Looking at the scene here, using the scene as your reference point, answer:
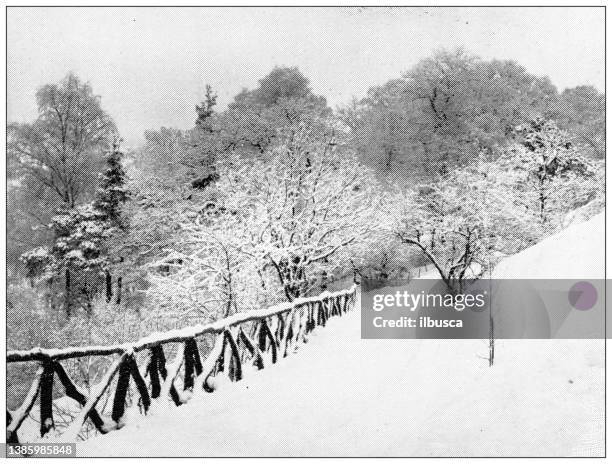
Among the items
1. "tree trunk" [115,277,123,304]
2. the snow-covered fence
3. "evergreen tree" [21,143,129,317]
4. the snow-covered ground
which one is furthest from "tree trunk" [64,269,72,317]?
the snow-covered ground

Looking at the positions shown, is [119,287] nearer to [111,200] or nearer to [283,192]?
[111,200]

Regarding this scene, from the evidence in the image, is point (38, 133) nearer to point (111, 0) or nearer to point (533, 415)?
point (111, 0)

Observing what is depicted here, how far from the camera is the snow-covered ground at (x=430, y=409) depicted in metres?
3.20

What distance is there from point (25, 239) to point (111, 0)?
21.2 feet

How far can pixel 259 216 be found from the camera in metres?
11.3

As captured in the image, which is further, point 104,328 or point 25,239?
point 104,328

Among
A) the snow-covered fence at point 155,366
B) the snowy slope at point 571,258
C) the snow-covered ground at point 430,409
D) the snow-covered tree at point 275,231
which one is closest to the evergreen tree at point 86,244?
the snow-covered tree at point 275,231

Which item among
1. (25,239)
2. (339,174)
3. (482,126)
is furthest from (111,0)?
(482,126)

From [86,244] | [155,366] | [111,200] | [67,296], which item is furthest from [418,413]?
[111,200]

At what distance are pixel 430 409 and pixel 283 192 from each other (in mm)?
8630

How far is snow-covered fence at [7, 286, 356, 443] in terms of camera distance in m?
3.48

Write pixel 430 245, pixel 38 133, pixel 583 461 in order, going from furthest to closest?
pixel 430 245 → pixel 38 133 → pixel 583 461

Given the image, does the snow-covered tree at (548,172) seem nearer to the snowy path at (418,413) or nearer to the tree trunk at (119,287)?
the snowy path at (418,413)

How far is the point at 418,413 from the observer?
390cm
